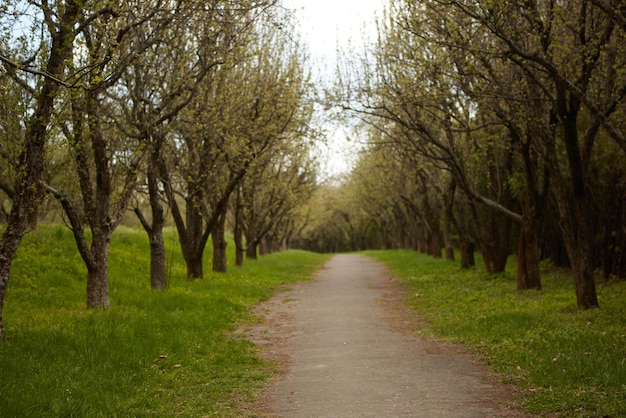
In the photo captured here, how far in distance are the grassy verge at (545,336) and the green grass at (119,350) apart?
3328 mm

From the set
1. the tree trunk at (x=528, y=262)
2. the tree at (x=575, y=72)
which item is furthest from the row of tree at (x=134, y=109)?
the tree trunk at (x=528, y=262)

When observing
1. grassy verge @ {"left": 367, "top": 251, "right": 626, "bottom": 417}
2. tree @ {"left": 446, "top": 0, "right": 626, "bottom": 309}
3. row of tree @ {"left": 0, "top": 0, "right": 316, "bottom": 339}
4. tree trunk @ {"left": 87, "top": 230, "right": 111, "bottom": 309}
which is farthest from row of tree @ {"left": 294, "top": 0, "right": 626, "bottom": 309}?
tree trunk @ {"left": 87, "top": 230, "right": 111, "bottom": 309}

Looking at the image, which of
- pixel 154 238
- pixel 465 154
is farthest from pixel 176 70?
pixel 465 154

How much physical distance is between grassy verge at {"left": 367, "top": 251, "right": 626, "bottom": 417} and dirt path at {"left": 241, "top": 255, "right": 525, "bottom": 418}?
0.41m

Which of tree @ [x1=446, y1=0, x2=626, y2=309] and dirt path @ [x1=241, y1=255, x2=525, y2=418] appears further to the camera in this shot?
tree @ [x1=446, y1=0, x2=626, y2=309]

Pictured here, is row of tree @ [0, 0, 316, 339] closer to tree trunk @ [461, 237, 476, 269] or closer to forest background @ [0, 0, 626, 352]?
forest background @ [0, 0, 626, 352]

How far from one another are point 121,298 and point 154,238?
103 inches

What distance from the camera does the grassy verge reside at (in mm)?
7062

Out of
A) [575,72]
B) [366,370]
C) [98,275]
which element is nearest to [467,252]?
[575,72]

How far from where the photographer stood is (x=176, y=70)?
14.0m

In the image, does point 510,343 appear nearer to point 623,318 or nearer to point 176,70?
point 623,318

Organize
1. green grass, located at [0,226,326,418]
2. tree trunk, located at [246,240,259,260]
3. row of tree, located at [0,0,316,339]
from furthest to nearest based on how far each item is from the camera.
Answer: tree trunk, located at [246,240,259,260], row of tree, located at [0,0,316,339], green grass, located at [0,226,326,418]

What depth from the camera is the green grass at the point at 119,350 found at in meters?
6.94

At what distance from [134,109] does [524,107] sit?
7.94 meters
